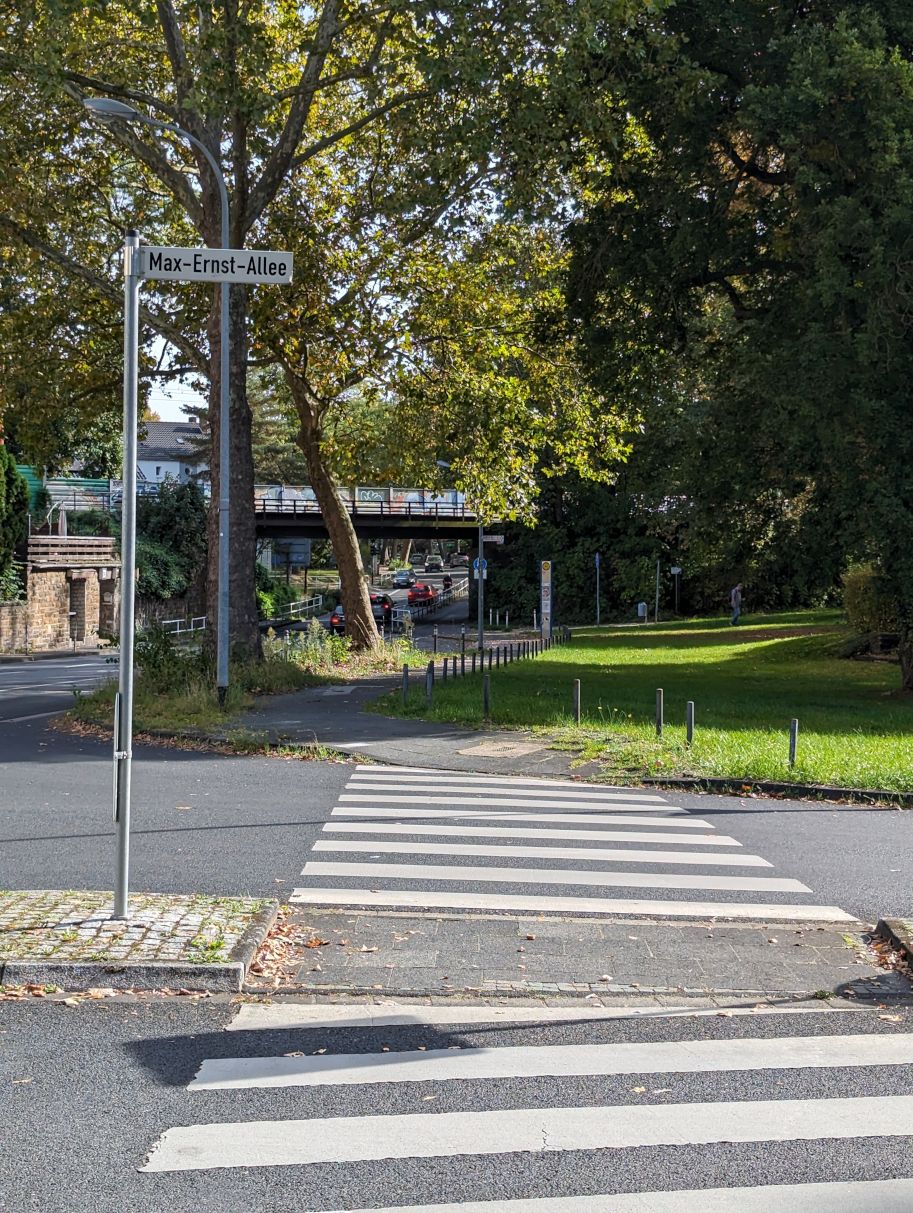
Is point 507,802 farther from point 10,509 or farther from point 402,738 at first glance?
point 10,509

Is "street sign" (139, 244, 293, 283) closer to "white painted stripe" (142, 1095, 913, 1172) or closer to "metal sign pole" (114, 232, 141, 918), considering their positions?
"metal sign pole" (114, 232, 141, 918)

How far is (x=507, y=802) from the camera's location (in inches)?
508

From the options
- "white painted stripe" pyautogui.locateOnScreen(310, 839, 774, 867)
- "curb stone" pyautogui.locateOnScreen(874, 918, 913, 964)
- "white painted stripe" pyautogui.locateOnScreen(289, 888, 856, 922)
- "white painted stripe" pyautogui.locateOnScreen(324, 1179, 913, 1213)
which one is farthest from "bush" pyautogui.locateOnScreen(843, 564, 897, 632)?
"white painted stripe" pyautogui.locateOnScreen(324, 1179, 913, 1213)

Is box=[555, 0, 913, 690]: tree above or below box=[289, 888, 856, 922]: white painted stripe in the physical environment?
above

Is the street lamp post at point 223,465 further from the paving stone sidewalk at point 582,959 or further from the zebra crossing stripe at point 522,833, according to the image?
the paving stone sidewalk at point 582,959

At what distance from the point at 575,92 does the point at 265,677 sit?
1087cm

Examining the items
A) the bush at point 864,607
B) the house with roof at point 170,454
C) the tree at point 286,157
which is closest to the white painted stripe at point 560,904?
the tree at point 286,157

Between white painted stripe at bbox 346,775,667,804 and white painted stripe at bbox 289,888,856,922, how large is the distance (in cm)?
444

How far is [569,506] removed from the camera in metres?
67.4

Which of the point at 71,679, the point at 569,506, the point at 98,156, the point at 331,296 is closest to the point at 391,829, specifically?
the point at 331,296

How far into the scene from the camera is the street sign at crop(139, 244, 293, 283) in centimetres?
771

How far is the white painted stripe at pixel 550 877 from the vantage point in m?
9.32

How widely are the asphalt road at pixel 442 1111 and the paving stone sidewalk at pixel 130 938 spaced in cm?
29

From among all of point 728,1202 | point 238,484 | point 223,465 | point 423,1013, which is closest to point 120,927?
point 423,1013
